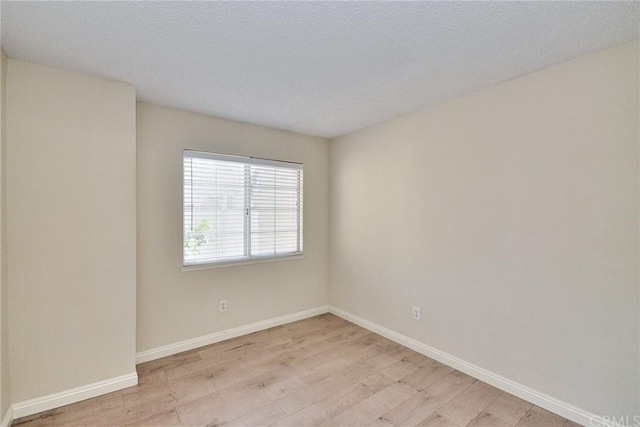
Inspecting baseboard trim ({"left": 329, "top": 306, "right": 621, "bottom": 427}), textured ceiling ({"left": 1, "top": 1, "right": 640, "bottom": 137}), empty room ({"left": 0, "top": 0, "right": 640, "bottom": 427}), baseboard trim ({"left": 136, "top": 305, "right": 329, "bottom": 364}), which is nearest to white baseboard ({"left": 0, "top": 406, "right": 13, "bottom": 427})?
empty room ({"left": 0, "top": 0, "right": 640, "bottom": 427})

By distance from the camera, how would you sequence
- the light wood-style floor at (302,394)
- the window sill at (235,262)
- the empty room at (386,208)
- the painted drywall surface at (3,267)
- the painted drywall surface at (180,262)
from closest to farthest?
the empty room at (386,208), the painted drywall surface at (3,267), the light wood-style floor at (302,394), the painted drywall surface at (180,262), the window sill at (235,262)

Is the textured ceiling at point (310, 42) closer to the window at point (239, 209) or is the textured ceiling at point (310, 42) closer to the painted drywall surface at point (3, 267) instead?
the painted drywall surface at point (3, 267)

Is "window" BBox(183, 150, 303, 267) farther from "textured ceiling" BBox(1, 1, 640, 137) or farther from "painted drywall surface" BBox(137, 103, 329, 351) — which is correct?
"textured ceiling" BBox(1, 1, 640, 137)

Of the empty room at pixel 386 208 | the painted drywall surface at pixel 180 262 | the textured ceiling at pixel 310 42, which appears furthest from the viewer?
the painted drywall surface at pixel 180 262

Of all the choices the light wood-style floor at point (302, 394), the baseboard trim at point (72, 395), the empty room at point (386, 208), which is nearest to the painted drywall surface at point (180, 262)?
the empty room at point (386, 208)

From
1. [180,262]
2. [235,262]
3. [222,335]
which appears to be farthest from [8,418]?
[235,262]

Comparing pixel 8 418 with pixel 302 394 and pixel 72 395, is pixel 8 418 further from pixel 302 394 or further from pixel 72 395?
pixel 302 394

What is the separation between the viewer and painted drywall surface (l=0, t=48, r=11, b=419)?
177 centimetres

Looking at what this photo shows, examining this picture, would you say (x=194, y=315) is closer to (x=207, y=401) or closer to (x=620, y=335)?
(x=207, y=401)

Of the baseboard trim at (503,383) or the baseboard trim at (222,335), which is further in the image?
the baseboard trim at (222,335)

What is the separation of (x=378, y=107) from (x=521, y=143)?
122cm

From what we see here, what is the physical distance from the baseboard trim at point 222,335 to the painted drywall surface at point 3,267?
873mm

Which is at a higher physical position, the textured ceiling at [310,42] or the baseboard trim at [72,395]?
the textured ceiling at [310,42]

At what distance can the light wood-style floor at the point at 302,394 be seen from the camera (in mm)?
1900
